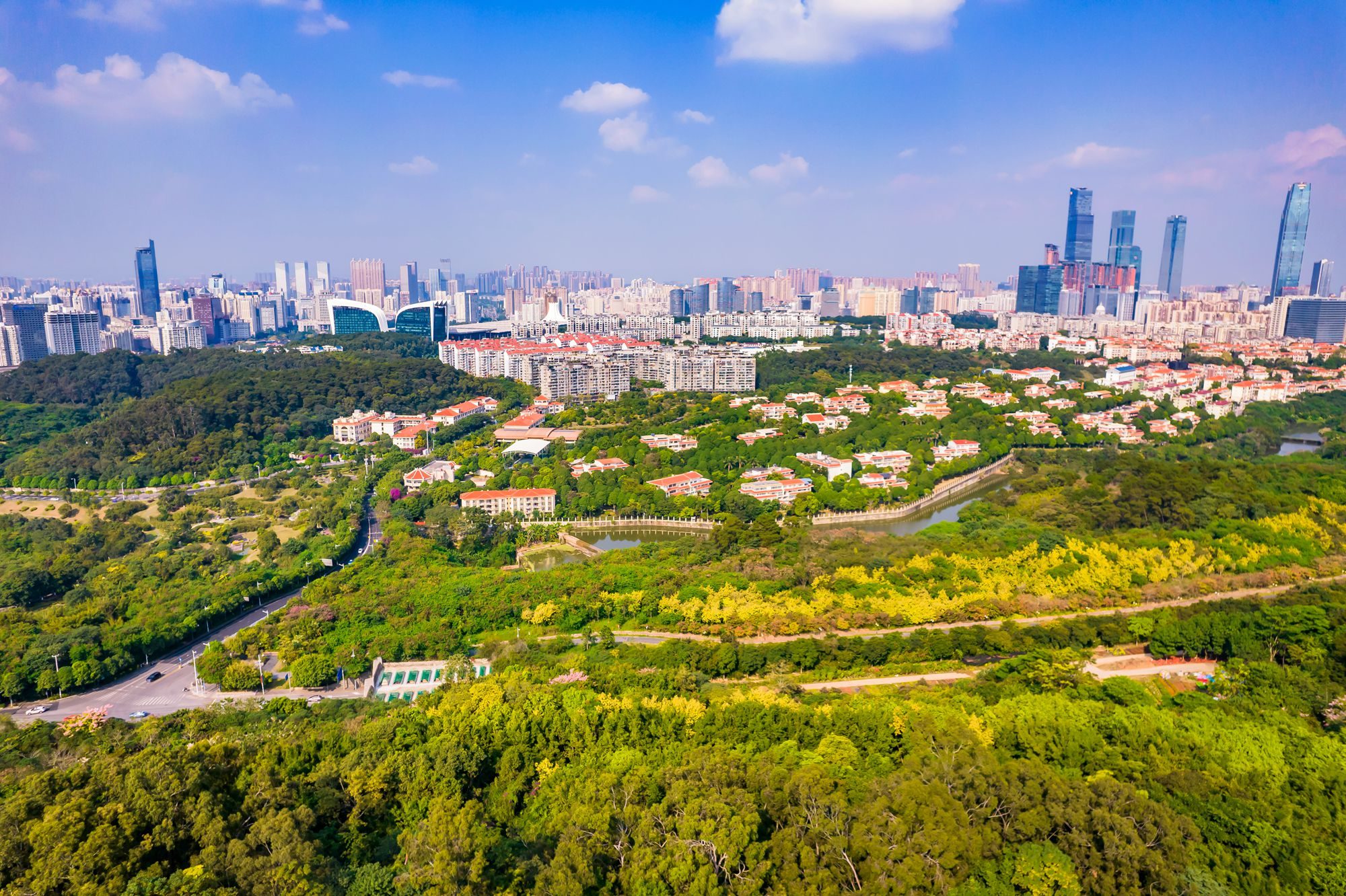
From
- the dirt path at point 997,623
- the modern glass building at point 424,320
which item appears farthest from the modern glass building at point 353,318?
the dirt path at point 997,623

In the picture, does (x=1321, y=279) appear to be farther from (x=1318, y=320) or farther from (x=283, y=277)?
(x=283, y=277)

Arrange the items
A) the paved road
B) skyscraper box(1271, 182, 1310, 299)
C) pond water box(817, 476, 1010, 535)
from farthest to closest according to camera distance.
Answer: skyscraper box(1271, 182, 1310, 299) < pond water box(817, 476, 1010, 535) < the paved road


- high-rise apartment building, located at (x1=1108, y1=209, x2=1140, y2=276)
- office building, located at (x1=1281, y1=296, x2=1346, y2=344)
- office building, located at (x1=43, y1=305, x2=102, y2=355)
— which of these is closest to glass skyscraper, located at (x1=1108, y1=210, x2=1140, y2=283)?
high-rise apartment building, located at (x1=1108, y1=209, x2=1140, y2=276)

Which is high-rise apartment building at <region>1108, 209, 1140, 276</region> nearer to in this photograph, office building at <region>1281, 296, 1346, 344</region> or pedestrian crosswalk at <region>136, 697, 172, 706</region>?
office building at <region>1281, 296, 1346, 344</region>

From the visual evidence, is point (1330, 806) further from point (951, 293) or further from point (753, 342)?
point (951, 293)

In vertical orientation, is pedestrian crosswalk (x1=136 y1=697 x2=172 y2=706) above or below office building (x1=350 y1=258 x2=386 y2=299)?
below

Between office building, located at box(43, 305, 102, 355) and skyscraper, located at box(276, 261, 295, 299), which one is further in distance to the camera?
skyscraper, located at box(276, 261, 295, 299)
